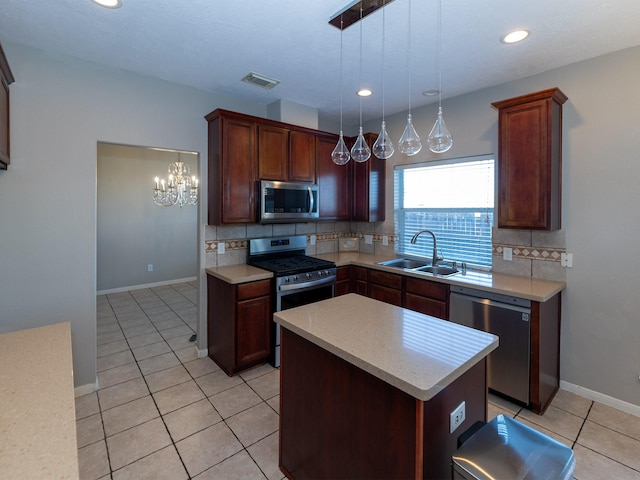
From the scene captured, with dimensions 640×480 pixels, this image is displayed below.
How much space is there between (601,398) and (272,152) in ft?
11.9

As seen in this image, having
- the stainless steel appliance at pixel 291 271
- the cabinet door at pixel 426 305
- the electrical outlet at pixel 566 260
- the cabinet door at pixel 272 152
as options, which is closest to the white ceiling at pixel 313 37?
the cabinet door at pixel 272 152

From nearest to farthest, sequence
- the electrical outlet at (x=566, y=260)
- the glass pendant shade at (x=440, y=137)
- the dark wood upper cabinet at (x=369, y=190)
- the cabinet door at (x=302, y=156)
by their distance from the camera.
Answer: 1. the glass pendant shade at (x=440, y=137)
2. the electrical outlet at (x=566, y=260)
3. the cabinet door at (x=302, y=156)
4. the dark wood upper cabinet at (x=369, y=190)

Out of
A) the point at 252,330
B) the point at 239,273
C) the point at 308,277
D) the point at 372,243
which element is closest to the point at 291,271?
the point at 308,277

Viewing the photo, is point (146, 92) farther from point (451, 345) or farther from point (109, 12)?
point (451, 345)

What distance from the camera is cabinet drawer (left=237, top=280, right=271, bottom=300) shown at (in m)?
2.90

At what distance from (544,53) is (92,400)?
4550mm

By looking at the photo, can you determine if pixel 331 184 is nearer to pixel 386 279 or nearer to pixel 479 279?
pixel 386 279

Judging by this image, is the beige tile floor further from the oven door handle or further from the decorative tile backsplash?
the decorative tile backsplash

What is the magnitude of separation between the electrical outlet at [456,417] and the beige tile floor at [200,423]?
1112mm

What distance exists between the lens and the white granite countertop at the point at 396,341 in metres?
1.21

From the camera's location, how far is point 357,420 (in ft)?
4.63

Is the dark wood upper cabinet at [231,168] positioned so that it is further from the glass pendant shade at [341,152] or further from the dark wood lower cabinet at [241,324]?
the glass pendant shade at [341,152]

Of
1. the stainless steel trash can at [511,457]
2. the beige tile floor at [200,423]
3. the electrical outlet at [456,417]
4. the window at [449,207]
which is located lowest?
the beige tile floor at [200,423]

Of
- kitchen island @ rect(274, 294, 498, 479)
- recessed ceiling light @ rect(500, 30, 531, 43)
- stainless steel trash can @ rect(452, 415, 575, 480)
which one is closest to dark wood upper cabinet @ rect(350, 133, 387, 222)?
recessed ceiling light @ rect(500, 30, 531, 43)
